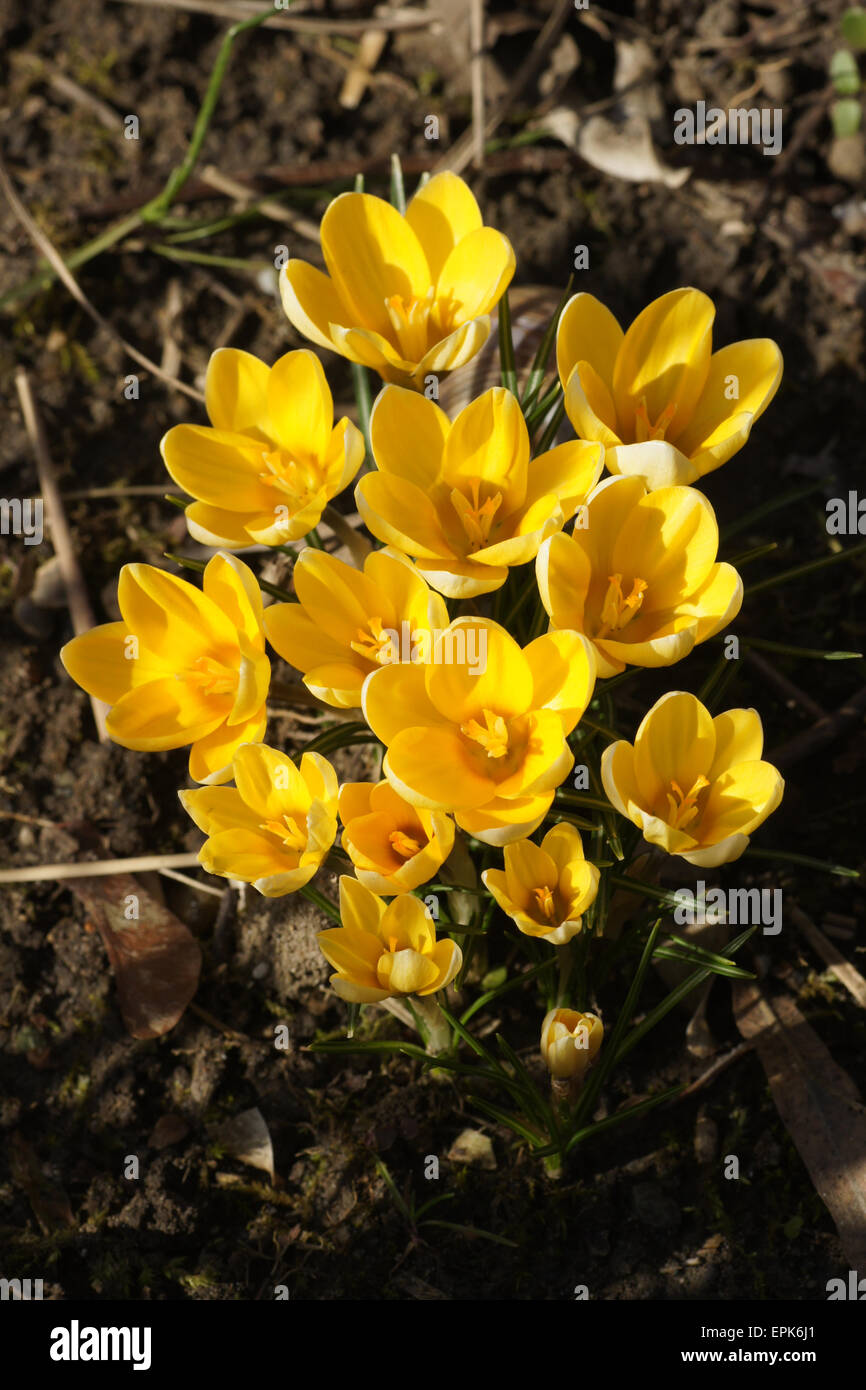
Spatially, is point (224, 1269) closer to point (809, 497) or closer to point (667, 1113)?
point (667, 1113)

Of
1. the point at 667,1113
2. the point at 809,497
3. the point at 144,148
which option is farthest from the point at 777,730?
the point at 144,148

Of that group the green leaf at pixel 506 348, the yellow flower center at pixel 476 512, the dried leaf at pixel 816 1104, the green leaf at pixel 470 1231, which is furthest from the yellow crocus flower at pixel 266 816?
the dried leaf at pixel 816 1104

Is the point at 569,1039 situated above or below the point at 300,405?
below

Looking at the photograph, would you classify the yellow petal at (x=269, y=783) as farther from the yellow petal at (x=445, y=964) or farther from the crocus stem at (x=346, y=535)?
the crocus stem at (x=346, y=535)

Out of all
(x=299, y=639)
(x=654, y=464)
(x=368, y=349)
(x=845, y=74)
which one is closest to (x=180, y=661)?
(x=299, y=639)

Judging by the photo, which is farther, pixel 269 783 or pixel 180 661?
pixel 180 661

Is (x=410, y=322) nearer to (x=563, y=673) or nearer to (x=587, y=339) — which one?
(x=587, y=339)

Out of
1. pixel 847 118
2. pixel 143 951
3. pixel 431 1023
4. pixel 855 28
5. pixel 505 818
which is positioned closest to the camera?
pixel 505 818

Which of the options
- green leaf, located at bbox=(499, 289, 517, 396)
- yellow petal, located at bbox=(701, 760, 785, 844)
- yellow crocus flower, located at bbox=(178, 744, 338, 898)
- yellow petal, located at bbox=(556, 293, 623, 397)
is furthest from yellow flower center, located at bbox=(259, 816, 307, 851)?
green leaf, located at bbox=(499, 289, 517, 396)
